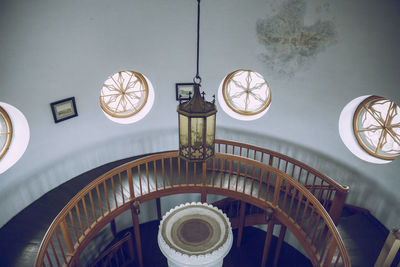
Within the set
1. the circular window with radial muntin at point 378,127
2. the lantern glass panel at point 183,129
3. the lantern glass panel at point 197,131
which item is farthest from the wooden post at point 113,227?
the circular window with radial muntin at point 378,127

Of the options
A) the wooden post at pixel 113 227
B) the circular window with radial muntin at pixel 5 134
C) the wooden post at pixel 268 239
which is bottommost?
the wooden post at pixel 113 227

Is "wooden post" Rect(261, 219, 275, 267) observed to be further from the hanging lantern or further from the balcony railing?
the hanging lantern

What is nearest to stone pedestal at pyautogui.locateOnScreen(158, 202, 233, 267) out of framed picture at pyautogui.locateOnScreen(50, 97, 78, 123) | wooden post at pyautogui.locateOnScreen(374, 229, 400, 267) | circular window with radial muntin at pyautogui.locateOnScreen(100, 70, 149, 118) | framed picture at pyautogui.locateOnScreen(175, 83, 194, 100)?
wooden post at pyautogui.locateOnScreen(374, 229, 400, 267)

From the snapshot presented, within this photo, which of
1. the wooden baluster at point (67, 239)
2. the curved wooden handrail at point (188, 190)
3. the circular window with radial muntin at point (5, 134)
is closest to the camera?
the wooden baluster at point (67, 239)

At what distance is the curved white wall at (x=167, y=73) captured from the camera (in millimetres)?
6354

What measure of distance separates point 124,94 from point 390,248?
7.43 meters

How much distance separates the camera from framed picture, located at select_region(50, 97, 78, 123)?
285 inches

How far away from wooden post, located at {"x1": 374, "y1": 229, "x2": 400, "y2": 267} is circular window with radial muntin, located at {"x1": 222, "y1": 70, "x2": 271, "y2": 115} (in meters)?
5.26

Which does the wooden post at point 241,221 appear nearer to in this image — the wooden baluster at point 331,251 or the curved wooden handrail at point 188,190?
the curved wooden handrail at point 188,190

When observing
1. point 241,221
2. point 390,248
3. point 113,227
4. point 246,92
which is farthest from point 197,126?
point 113,227

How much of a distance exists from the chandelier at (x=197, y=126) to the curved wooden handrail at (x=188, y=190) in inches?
114

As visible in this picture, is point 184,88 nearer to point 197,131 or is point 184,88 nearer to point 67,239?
point 197,131

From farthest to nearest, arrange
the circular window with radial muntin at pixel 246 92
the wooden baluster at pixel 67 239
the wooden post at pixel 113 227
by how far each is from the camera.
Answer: the wooden post at pixel 113 227 → the circular window with radial muntin at pixel 246 92 → the wooden baluster at pixel 67 239

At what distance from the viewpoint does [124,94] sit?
8.79m
